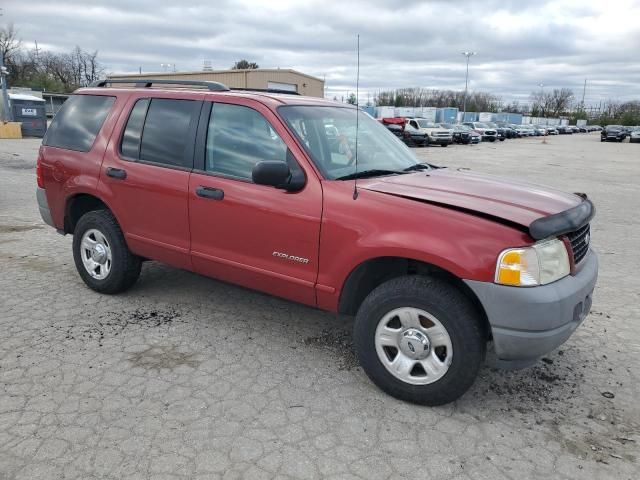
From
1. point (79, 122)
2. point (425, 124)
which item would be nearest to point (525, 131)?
point (425, 124)

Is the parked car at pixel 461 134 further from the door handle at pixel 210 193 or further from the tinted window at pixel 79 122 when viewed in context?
the door handle at pixel 210 193

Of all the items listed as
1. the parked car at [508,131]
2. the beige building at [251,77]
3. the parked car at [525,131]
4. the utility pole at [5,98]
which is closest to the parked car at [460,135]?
the beige building at [251,77]

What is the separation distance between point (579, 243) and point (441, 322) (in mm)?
1098

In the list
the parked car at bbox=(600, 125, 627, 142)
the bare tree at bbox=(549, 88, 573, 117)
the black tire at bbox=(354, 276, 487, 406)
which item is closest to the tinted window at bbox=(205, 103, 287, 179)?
the black tire at bbox=(354, 276, 487, 406)

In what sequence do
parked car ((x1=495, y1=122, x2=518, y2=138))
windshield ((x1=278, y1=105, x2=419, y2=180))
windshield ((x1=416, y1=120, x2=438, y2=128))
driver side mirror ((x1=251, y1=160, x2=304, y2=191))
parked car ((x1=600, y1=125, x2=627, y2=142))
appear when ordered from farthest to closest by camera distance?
parked car ((x1=495, y1=122, x2=518, y2=138)) → parked car ((x1=600, y1=125, x2=627, y2=142)) → windshield ((x1=416, y1=120, x2=438, y2=128)) → windshield ((x1=278, y1=105, x2=419, y2=180)) → driver side mirror ((x1=251, y1=160, x2=304, y2=191))

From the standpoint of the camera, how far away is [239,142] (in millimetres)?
3832

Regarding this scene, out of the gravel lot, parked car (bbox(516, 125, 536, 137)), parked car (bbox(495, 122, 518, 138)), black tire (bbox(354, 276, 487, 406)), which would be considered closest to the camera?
the gravel lot

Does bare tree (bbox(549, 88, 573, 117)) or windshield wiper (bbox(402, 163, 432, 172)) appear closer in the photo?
windshield wiper (bbox(402, 163, 432, 172))

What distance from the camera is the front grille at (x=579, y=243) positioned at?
10.4 feet

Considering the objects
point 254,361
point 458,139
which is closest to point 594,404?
point 254,361

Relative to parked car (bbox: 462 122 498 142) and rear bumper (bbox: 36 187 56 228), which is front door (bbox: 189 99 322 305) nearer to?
rear bumper (bbox: 36 187 56 228)

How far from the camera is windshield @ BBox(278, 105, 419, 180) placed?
3627 millimetres

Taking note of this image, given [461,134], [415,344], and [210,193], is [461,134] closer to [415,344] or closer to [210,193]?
[210,193]

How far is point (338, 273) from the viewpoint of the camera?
3.32 meters
